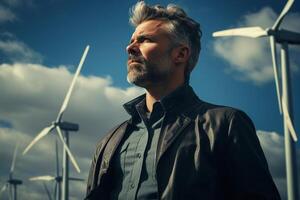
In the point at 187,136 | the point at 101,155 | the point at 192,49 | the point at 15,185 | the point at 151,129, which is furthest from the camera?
the point at 15,185

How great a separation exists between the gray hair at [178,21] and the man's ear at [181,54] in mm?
69

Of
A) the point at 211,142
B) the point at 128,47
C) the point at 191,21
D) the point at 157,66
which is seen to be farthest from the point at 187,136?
the point at 191,21

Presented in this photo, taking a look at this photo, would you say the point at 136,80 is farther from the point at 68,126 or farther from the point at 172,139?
the point at 68,126

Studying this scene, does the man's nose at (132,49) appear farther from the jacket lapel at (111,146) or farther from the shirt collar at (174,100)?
the jacket lapel at (111,146)

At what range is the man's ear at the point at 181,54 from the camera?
19.2 feet

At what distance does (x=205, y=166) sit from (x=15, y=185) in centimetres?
9249

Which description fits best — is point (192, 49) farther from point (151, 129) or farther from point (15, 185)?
point (15, 185)

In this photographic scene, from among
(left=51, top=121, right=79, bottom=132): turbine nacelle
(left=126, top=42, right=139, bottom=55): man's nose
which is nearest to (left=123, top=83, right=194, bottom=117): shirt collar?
(left=126, top=42, right=139, bottom=55): man's nose

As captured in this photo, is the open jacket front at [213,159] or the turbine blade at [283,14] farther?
the turbine blade at [283,14]

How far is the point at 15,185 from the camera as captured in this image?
91.7 metres

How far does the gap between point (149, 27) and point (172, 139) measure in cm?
176

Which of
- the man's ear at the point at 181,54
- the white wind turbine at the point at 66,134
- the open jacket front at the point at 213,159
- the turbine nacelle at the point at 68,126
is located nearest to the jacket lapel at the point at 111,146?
the open jacket front at the point at 213,159

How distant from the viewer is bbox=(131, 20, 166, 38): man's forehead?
19.1 ft

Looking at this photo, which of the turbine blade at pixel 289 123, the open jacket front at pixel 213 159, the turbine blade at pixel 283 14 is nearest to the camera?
the open jacket front at pixel 213 159
